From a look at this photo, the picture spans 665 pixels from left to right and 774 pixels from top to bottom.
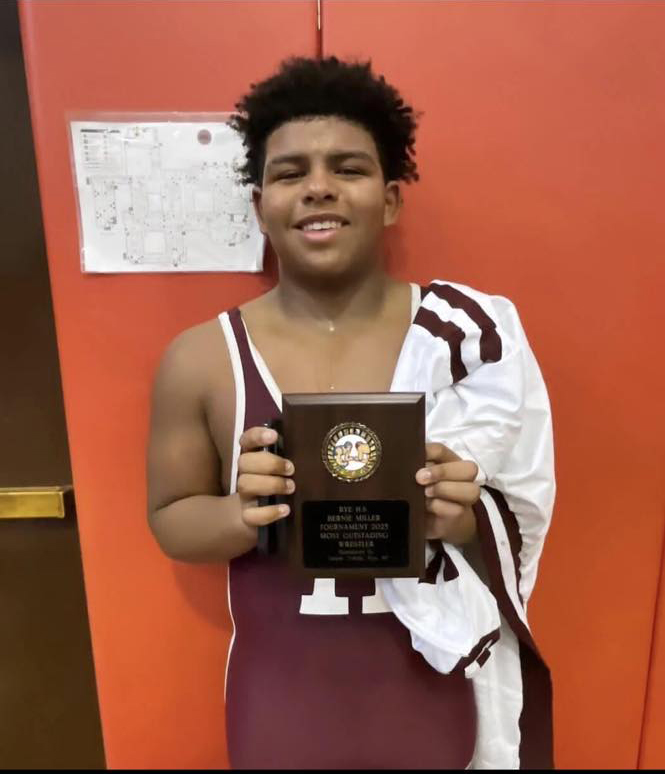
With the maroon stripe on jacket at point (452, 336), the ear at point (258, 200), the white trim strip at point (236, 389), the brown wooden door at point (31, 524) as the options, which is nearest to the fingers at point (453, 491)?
the maroon stripe on jacket at point (452, 336)

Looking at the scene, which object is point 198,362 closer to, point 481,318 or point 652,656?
point 481,318

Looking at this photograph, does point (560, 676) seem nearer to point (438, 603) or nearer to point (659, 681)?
point (659, 681)

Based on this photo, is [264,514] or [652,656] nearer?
[264,514]

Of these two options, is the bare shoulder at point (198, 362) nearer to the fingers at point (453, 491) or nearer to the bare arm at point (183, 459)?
the bare arm at point (183, 459)

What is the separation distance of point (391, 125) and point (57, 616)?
40.6 inches

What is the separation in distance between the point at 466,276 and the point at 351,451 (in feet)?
1.31

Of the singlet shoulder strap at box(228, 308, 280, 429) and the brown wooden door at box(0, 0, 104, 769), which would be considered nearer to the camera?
the singlet shoulder strap at box(228, 308, 280, 429)

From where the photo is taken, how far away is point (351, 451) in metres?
0.58

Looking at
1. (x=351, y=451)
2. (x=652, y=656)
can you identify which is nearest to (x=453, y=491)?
(x=351, y=451)

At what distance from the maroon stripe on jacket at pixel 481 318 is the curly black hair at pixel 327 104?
0.17 meters

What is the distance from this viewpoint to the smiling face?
0.68m

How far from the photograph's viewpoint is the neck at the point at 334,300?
762mm

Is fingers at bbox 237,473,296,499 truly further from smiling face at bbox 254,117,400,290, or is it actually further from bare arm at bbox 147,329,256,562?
smiling face at bbox 254,117,400,290

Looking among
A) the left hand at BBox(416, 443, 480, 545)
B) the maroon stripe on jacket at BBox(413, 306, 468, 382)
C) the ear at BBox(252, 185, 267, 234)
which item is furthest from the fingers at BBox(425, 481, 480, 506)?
the ear at BBox(252, 185, 267, 234)
